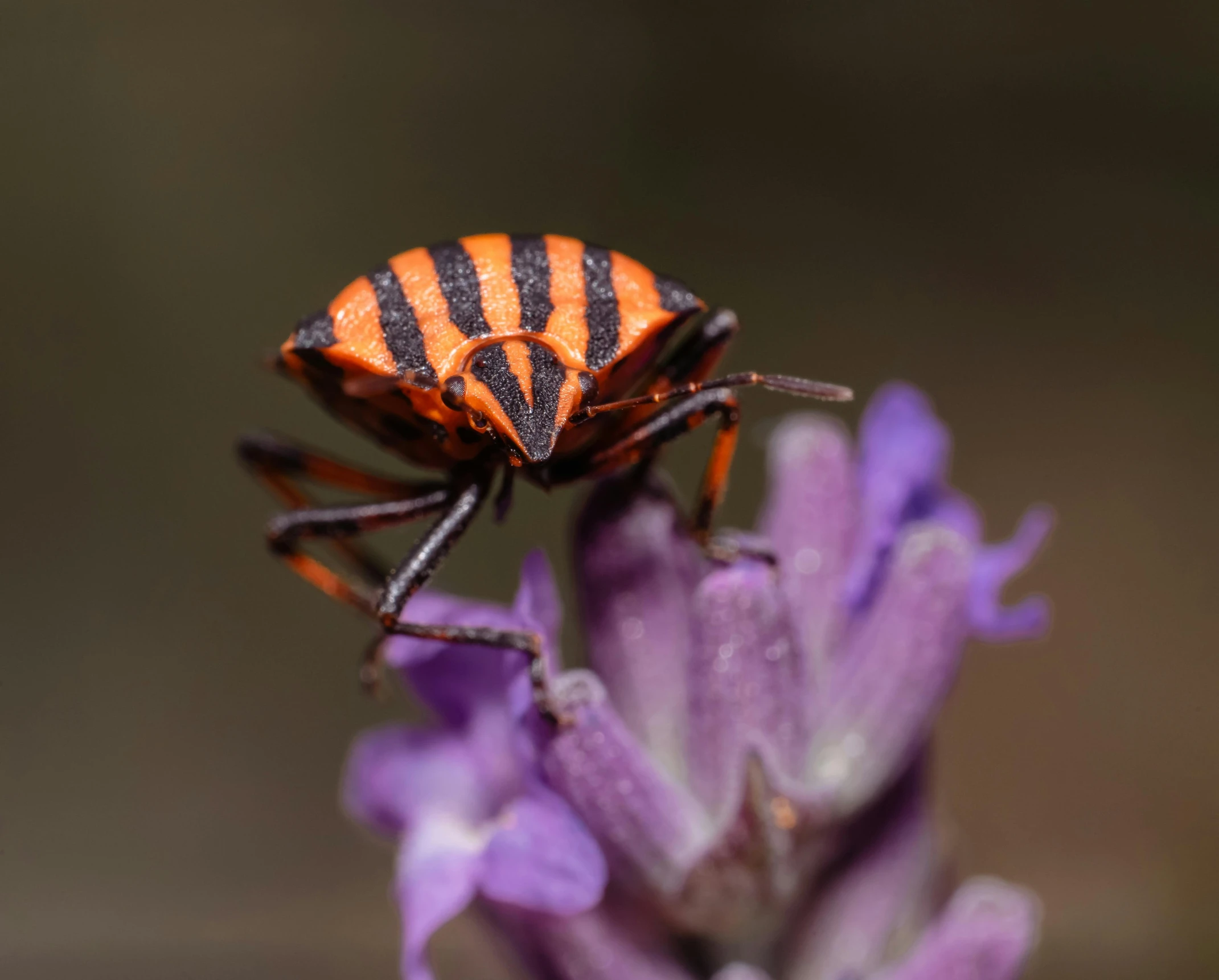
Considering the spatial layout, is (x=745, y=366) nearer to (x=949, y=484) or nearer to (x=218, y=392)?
(x=949, y=484)

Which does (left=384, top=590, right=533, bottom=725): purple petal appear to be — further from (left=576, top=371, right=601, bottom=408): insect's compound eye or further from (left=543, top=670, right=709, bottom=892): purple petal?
(left=576, top=371, right=601, bottom=408): insect's compound eye

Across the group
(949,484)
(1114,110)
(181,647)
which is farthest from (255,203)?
(1114,110)

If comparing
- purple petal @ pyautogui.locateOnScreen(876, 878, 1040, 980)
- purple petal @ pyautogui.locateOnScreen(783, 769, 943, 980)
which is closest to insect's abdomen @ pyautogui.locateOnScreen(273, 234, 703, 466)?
purple petal @ pyautogui.locateOnScreen(783, 769, 943, 980)

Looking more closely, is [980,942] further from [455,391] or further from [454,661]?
[455,391]

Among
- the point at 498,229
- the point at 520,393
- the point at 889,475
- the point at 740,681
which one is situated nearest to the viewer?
the point at 520,393

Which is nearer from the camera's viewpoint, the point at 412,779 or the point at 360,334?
the point at 360,334

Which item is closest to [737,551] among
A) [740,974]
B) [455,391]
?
[455,391]
